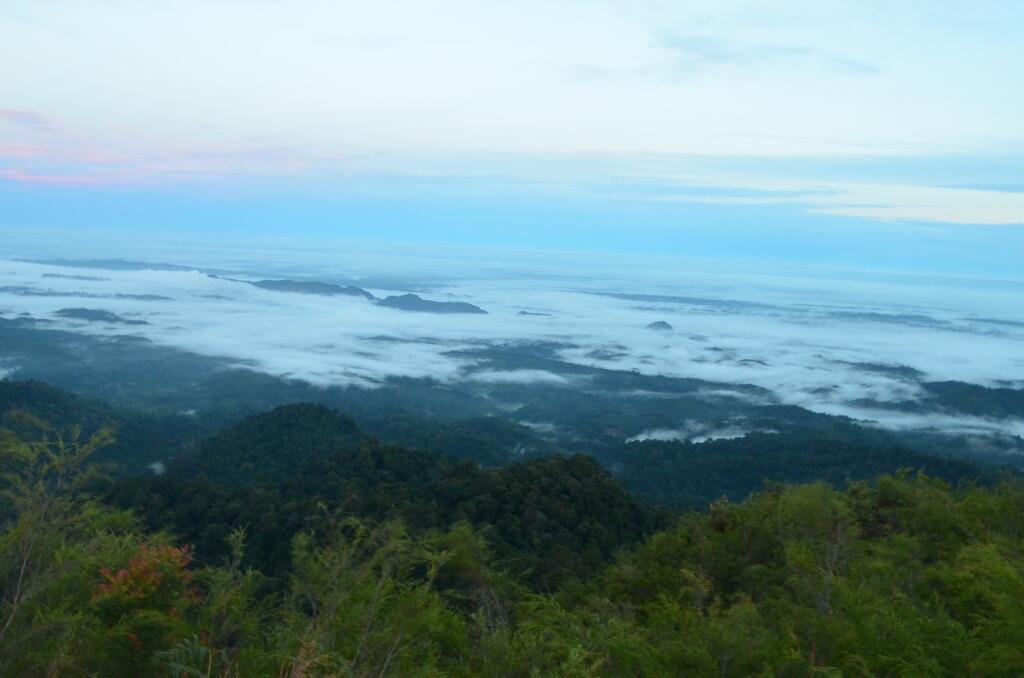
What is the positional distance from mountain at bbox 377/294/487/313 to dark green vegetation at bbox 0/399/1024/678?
111256mm

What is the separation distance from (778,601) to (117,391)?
175 ft

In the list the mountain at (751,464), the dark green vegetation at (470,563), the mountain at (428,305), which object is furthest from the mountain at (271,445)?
the mountain at (428,305)

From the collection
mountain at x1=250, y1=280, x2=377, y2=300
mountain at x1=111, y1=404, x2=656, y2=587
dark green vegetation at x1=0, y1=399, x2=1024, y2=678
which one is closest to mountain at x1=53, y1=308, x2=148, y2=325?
mountain at x1=250, y1=280, x2=377, y2=300

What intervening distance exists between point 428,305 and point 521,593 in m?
121

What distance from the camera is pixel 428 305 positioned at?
431 ft

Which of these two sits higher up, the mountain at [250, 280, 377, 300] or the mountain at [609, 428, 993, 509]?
the mountain at [250, 280, 377, 300]

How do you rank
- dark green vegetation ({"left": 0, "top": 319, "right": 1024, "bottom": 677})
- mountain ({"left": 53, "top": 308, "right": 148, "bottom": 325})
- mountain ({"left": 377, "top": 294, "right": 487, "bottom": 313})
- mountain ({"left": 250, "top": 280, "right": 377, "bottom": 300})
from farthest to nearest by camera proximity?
mountain ({"left": 250, "top": 280, "right": 377, "bottom": 300}), mountain ({"left": 377, "top": 294, "right": 487, "bottom": 313}), mountain ({"left": 53, "top": 308, "right": 148, "bottom": 325}), dark green vegetation ({"left": 0, "top": 319, "right": 1024, "bottom": 677})

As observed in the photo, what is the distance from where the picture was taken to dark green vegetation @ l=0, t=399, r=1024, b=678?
5.98 meters

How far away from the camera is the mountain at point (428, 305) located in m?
129

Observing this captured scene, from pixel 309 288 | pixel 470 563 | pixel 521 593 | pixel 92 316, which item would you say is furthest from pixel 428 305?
pixel 521 593

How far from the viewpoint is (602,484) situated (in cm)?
2077

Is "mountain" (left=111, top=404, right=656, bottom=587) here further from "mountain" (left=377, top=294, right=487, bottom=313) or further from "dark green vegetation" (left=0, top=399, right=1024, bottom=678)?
"mountain" (left=377, top=294, right=487, bottom=313)

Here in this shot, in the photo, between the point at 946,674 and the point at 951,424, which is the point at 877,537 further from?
the point at 951,424

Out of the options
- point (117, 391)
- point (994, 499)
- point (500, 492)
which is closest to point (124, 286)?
point (117, 391)
